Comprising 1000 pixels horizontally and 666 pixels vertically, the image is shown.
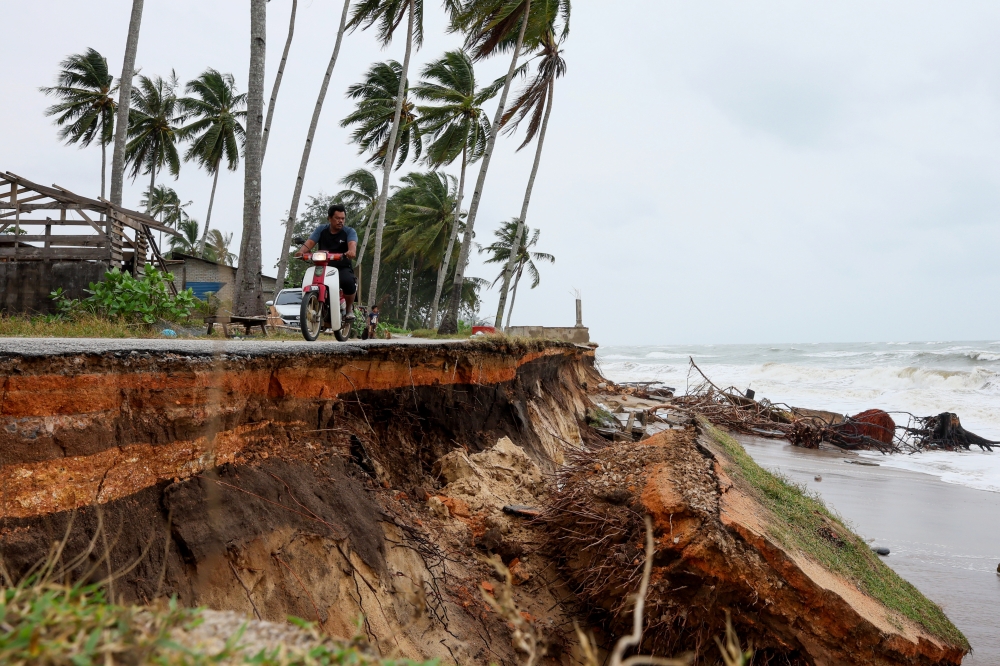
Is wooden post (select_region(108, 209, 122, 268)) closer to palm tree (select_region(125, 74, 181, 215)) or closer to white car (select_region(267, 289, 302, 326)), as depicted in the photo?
white car (select_region(267, 289, 302, 326))

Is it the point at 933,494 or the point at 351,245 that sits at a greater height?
the point at 351,245

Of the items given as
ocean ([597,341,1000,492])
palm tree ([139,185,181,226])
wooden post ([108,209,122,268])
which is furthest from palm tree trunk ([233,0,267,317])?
palm tree ([139,185,181,226])

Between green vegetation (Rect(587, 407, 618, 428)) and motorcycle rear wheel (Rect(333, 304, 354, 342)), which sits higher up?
motorcycle rear wheel (Rect(333, 304, 354, 342))

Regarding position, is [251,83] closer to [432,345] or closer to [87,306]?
[87,306]

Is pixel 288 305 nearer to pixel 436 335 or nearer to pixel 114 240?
pixel 436 335

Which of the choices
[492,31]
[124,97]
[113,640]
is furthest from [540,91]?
[113,640]

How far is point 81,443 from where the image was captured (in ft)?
8.40

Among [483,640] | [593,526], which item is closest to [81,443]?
[483,640]

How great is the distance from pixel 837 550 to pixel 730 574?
5.25 ft

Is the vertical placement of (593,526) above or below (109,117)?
below

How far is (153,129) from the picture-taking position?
3022cm

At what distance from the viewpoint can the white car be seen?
15345 mm

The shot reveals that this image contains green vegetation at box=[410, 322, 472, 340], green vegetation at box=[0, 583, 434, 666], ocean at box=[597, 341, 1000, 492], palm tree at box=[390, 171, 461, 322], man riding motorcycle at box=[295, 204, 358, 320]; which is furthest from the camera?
palm tree at box=[390, 171, 461, 322]

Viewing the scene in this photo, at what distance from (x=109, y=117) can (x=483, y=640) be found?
3289cm
